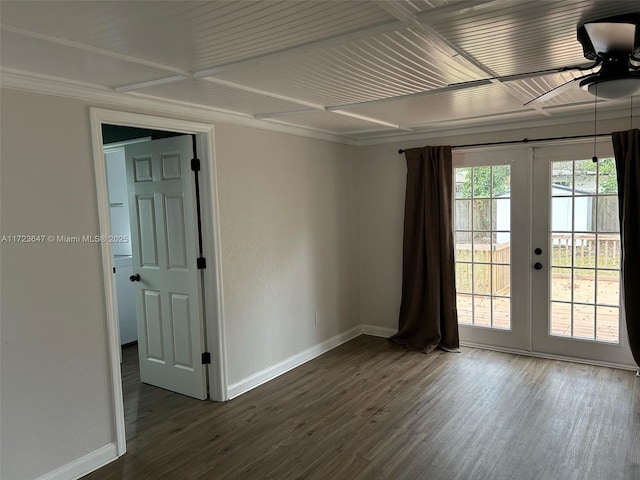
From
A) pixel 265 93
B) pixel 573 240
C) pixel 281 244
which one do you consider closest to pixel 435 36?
pixel 265 93

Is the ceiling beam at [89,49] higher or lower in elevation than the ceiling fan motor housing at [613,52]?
higher

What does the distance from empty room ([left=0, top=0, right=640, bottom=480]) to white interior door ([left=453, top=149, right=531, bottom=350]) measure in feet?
0.07

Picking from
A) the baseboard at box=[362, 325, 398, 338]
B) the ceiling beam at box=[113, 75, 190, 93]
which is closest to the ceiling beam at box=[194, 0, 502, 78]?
the ceiling beam at box=[113, 75, 190, 93]

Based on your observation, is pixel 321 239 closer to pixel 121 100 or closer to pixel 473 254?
pixel 473 254

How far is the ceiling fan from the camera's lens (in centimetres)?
182

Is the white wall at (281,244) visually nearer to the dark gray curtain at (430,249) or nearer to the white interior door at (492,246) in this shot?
the dark gray curtain at (430,249)

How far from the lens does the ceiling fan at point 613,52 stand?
1817 mm

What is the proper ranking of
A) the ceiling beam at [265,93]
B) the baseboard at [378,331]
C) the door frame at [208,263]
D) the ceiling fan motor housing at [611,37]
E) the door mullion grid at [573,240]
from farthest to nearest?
the baseboard at [378,331] → the door mullion grid at [573,240] → the door frame at [208,263] → the ceiling beam at [265,93] → the ceiling fan motor housing at [611,37]

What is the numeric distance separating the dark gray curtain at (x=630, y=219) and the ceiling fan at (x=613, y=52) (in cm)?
220

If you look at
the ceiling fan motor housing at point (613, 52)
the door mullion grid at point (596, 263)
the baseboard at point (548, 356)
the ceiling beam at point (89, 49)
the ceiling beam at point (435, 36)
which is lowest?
the baseboard at point (548, 356)

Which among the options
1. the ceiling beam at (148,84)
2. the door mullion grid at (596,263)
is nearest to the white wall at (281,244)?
the ceiling beam at (148,84)

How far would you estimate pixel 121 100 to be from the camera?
3.00 m

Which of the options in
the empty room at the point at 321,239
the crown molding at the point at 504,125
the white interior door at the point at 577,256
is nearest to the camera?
the empty room at the point at 321,239

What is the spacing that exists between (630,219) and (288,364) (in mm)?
3219
